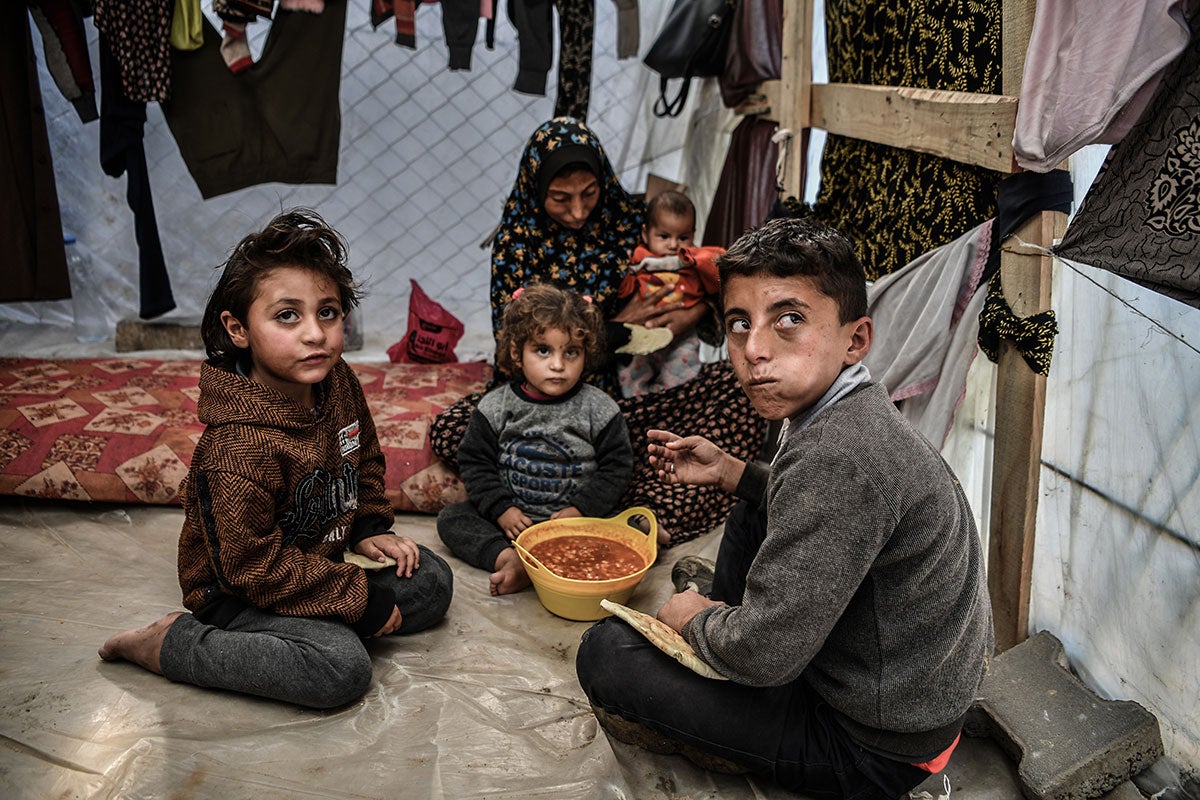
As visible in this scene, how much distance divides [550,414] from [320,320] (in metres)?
0.88

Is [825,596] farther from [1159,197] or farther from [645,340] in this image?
[645,340]

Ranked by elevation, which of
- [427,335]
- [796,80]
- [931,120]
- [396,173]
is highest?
[796,80]

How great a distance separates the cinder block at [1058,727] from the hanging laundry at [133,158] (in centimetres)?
386

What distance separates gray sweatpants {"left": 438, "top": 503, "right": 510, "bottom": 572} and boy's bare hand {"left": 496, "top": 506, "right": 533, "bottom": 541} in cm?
4

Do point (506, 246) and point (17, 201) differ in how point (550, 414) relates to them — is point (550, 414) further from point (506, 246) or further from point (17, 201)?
point (17, 201)

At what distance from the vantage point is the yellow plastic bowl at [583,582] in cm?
210

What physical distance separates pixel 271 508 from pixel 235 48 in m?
2.78

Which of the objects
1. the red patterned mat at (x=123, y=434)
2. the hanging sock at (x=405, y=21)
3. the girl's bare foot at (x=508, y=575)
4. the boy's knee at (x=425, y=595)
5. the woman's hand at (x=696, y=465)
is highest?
the hanging sock at (x=405, y=21)

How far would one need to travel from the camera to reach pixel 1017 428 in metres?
1.88

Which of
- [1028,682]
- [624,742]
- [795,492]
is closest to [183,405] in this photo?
[624,742]

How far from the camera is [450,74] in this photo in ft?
15.7

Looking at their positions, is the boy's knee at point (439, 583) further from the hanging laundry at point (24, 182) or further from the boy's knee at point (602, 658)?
the hanging laundry at point (24, 182)

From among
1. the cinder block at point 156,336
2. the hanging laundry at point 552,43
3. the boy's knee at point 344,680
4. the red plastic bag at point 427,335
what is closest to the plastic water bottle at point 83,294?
the cinder block at point 156,336

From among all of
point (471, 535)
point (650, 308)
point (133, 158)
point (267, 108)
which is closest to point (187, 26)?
point (267, 108)
